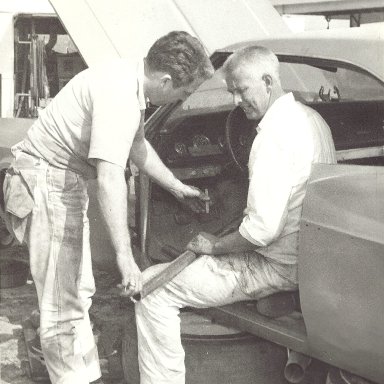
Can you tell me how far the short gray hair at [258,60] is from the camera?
3.03m

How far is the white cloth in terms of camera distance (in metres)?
2.89

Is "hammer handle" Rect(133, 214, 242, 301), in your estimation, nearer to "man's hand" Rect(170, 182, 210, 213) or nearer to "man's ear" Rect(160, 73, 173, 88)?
"man's hand" Rect(170, 182, 210, 213)

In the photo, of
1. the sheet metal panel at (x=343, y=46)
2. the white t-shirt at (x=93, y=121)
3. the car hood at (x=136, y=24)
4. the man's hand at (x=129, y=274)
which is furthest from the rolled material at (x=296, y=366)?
the car hood at (x=136, y=24)

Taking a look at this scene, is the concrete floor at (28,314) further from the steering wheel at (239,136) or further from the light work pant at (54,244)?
the steering wheel at (239,136)

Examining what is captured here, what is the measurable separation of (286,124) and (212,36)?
177 centimetres

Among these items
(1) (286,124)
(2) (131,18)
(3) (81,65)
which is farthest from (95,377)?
(3) (81,65)

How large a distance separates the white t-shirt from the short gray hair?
1.34 feet

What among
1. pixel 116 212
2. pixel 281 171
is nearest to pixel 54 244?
pixel 116 212

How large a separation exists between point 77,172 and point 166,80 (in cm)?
64

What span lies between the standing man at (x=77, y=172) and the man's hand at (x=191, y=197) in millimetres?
109

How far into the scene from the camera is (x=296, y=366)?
3094 mm

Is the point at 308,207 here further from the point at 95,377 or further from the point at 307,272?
the point at 95,377

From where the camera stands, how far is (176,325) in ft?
10.5

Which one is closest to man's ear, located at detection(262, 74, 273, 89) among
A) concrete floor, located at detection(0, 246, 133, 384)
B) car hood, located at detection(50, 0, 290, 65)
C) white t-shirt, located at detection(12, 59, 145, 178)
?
white t-shirt, located at detection(12, 59, 145, 178)
